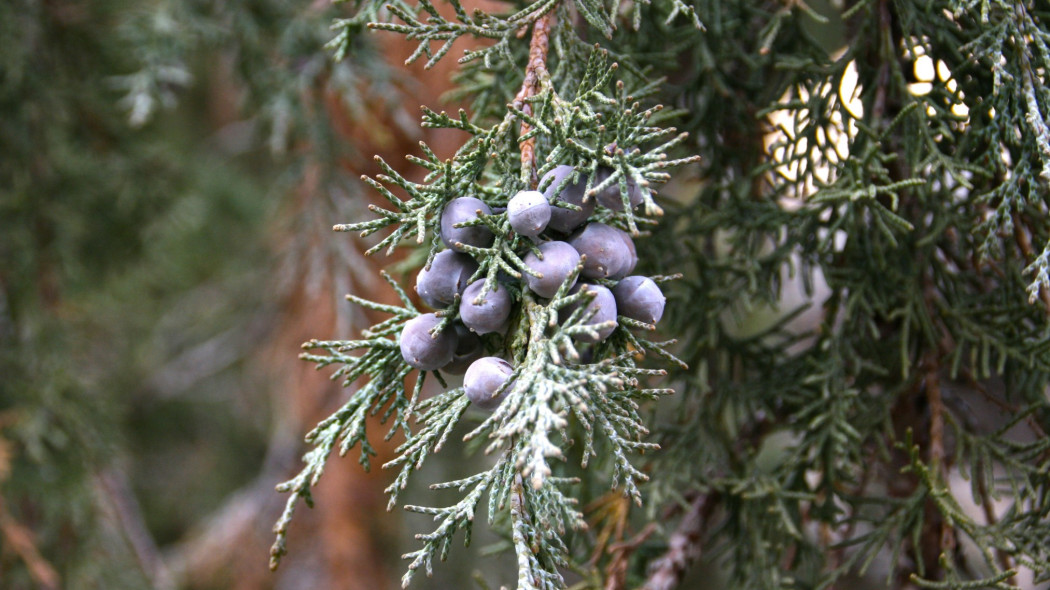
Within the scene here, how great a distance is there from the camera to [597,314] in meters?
0.74

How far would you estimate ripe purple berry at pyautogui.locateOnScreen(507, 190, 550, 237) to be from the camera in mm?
708

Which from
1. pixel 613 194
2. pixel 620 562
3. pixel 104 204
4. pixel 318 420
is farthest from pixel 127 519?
pixel 613 194

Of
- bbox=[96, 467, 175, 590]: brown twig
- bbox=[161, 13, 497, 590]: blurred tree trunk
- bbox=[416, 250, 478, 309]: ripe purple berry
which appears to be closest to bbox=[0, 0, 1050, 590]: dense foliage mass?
bbox=[416, 250, 478, 309]: ripe purple berry

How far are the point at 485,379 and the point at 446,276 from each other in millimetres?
126

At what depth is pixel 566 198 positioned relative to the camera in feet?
2.52

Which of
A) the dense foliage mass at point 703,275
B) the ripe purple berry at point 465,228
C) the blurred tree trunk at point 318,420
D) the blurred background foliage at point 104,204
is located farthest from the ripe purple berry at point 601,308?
the blurred tree trunk at point 318,420

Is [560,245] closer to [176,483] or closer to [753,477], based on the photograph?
[753,477]

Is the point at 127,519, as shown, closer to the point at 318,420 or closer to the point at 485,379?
the point at 318,420

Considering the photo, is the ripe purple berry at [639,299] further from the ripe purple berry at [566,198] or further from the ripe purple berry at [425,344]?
the ripe purple berry at [425,344]

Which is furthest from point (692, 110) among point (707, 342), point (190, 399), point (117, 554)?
point (190, 399)

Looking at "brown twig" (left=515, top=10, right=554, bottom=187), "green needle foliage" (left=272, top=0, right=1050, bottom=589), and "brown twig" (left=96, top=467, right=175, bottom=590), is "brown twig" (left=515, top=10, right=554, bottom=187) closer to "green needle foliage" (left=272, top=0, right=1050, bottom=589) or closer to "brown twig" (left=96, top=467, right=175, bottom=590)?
"green needle foliage" (left=272, top=0, right=1050, bottom=589)

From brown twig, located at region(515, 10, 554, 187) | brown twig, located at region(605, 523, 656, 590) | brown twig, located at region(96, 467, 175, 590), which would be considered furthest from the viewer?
brown twig, located at region(96, 467, 175, 590)

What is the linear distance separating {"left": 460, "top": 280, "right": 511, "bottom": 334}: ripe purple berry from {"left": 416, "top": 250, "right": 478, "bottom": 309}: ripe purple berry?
24 mm

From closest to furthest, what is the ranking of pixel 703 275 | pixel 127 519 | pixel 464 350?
1. pixel 464 350
2. pixel 703 275
3. pixel 127 519
